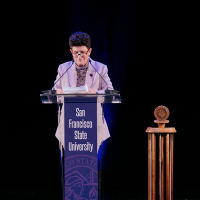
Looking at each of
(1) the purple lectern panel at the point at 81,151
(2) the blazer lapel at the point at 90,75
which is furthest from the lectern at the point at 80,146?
(2) the blazer lapel at the point at 90,75

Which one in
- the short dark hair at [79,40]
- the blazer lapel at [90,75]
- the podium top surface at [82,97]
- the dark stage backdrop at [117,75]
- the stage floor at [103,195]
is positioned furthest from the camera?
the dark stage backdrop at [117,75]

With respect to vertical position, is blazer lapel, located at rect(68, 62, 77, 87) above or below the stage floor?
above

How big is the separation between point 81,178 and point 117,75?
1806 millimetres

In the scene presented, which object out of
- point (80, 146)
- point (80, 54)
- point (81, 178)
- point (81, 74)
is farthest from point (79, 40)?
point (81, 178)

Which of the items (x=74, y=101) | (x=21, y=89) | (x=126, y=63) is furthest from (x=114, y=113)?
(x=74, y=101)

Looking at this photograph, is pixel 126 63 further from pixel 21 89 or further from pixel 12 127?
pixel 12 127

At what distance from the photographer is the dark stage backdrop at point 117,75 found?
402 cm

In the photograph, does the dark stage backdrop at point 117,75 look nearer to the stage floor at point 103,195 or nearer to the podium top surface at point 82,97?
the stage floor at point 103,195

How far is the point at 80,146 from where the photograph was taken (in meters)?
2.63

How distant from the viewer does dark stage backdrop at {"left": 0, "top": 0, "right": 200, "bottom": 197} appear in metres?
4.02

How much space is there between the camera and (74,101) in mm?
2656

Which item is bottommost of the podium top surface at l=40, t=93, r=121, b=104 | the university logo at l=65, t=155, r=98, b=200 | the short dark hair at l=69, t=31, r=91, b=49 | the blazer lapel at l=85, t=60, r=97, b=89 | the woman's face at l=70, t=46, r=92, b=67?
the university logo at l=65, t=155, r=98, b=200

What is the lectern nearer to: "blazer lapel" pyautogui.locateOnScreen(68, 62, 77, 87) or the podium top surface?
the podium top surface

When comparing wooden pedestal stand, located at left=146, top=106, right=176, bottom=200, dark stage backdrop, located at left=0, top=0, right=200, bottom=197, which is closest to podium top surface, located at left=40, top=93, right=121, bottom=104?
Result: wooden pedestal stand, located at left=146, top=106, right=176, bottom=200
